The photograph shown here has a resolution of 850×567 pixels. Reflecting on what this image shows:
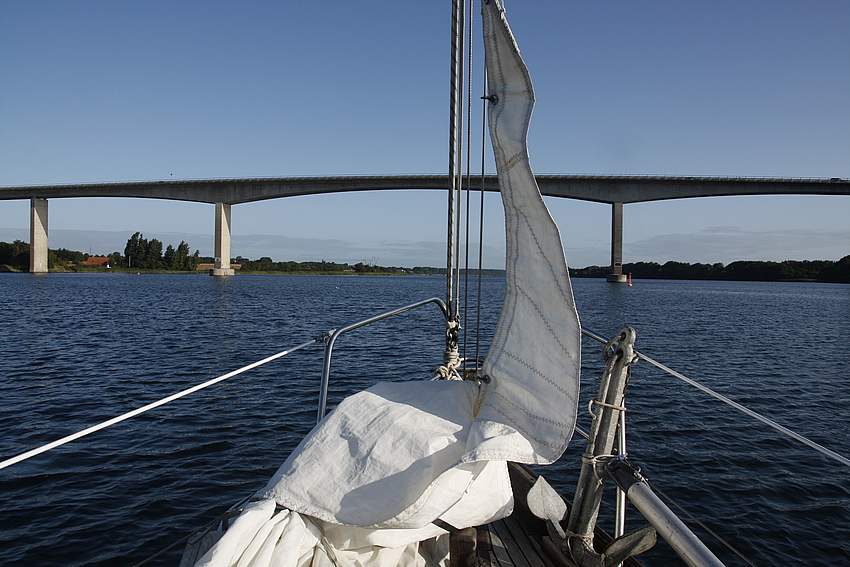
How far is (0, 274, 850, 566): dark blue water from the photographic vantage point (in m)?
5.09

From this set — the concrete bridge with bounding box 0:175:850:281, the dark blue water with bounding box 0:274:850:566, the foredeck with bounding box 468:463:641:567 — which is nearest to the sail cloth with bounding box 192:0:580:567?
the foredeck with bounding box 468:463:641:567

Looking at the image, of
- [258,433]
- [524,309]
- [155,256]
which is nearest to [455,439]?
[524,309]

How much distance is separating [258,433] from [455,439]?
6.50 metres

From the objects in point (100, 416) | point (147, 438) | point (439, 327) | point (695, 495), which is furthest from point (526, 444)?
point (439, 327)

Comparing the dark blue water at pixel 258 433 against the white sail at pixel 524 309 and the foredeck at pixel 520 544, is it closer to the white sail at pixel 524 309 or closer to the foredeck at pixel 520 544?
the foredeck at pixel 520 544

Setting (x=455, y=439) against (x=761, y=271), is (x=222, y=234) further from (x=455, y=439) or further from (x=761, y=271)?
(x=761, y=271)

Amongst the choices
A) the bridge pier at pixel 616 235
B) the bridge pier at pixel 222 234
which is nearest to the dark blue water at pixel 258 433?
the bridge pier at pixel 616 235

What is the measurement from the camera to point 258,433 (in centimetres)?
766

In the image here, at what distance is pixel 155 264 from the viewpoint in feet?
374

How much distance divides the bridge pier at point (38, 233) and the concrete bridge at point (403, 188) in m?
0.12

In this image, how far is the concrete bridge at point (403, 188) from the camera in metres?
51.3

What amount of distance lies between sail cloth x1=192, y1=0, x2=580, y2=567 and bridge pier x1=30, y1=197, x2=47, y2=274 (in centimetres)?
7299

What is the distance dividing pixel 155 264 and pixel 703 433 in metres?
124

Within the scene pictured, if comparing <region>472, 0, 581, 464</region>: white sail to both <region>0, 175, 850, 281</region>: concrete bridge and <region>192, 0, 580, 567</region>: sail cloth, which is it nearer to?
<region>192, 0, 580, 567</region>: sail cloth
